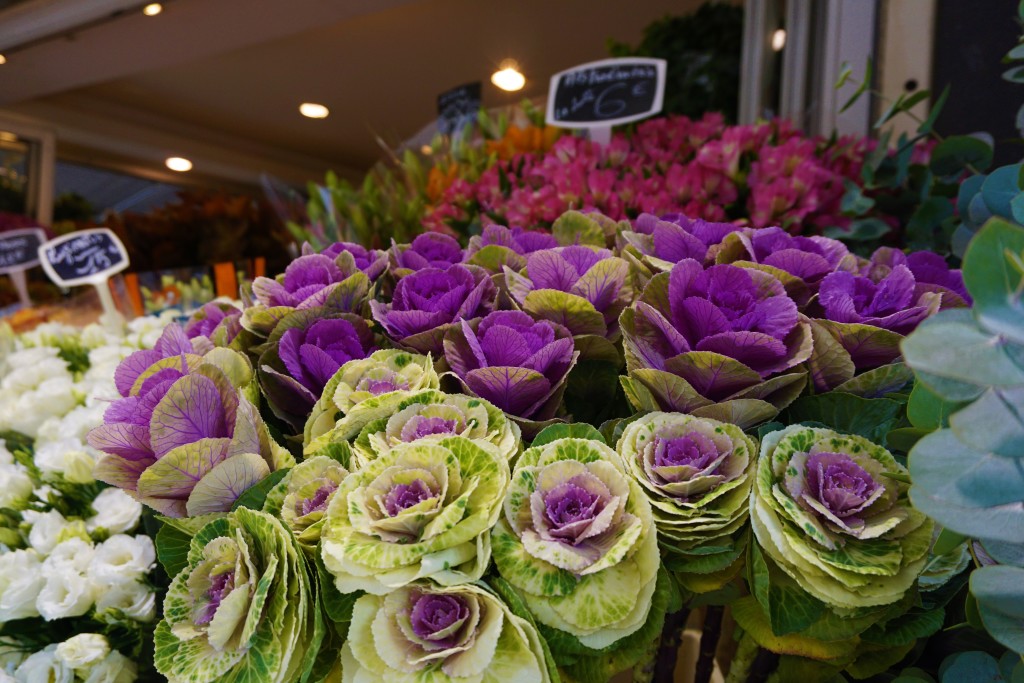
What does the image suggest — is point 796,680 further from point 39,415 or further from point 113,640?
point 39,415

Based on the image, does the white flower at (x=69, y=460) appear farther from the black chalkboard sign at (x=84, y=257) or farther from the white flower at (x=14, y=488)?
the black chalkboard sign at (x=84, y=257)

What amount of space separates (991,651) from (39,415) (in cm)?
96

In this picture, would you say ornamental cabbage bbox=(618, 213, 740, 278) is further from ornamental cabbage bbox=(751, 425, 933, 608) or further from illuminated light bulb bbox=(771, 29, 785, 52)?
illuminated light bulb bbox=(771, 29, 785, 52)

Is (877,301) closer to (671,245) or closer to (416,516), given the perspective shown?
(671,245)

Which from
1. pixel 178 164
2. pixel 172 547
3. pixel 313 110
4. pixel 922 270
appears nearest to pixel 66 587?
pixel 172 547

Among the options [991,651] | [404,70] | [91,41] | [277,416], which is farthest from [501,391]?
Result: [404,70]

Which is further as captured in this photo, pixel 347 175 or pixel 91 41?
pixel 347 175

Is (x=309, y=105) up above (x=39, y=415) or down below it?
above

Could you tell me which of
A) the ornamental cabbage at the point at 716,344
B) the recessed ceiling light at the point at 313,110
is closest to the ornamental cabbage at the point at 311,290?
the ornamental cabbage at the point at 716,344

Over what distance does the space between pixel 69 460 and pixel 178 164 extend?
8.62 ft

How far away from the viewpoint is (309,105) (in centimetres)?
268

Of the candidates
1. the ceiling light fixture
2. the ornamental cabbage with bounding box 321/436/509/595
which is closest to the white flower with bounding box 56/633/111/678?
the ornamental cabbage with bounding box 321/436/509/595

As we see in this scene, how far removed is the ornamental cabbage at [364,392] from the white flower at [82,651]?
27 cm

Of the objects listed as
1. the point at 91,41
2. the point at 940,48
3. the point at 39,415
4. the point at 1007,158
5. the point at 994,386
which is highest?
the point at 91,41
